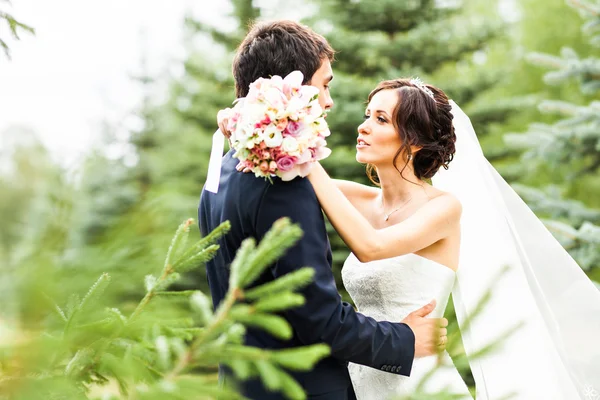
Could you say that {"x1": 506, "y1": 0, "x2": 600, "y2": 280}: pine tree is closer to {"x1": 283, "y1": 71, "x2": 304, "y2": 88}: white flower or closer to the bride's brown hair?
the bride's brown hair

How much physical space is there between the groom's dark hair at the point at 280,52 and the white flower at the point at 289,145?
1.39ft

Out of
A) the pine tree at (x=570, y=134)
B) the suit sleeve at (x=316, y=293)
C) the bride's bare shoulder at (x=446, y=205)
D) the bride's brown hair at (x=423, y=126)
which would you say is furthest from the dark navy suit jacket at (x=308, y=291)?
the pine tree at (x=570, y=134)

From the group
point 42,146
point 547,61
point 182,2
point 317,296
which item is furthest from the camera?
point 182,2

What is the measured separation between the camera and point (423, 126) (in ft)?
10.8

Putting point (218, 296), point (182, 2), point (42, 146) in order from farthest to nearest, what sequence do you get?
point (182, 2)
point (218, 296)
point (42, 146)

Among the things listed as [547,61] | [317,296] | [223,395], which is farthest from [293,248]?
[547,61]

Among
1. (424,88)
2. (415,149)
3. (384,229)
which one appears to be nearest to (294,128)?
(384,229)

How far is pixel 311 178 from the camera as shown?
228 cm

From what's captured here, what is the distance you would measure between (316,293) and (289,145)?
18.8 inches

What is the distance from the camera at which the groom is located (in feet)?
6.73

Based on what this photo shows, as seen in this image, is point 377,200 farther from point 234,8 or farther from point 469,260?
point 234,8

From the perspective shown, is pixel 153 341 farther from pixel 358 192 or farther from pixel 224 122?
pixel 358 192

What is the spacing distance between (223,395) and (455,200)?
7.19ft

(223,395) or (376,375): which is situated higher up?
(223,395)
